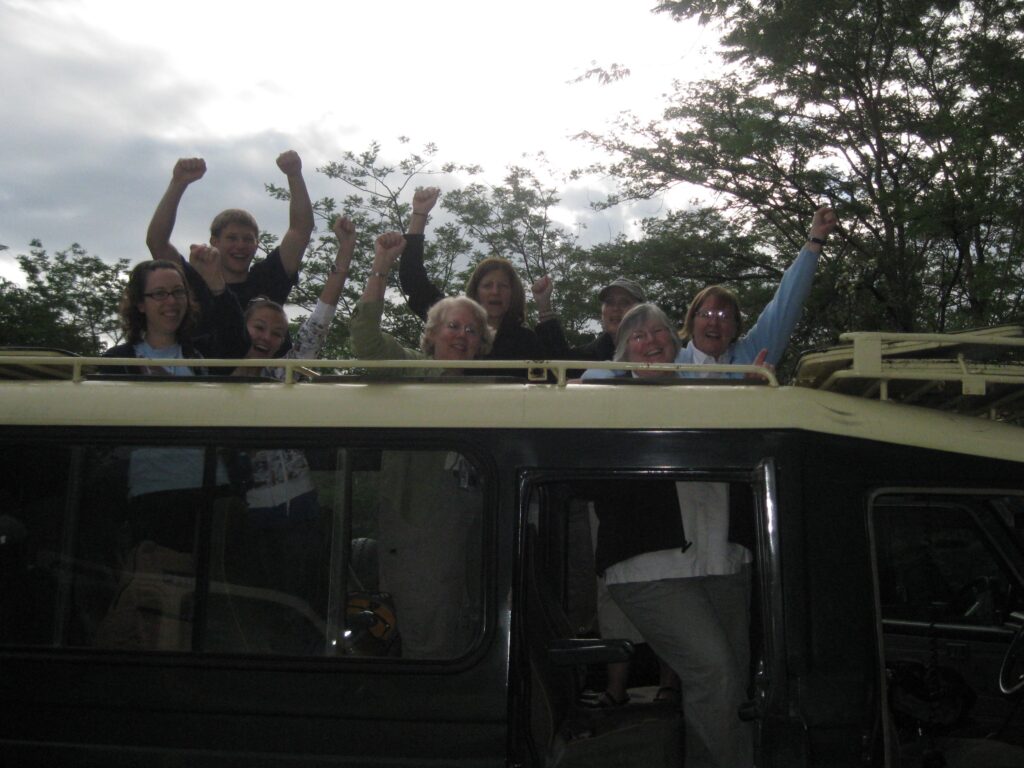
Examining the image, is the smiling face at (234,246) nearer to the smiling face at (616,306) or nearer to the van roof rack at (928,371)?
the smiling face at (616,306)

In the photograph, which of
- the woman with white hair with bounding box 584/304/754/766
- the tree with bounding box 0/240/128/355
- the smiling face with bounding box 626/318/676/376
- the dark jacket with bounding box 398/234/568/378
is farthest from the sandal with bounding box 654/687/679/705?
the tree with bounding box 0/240/128/355

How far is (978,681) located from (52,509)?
3.76 m

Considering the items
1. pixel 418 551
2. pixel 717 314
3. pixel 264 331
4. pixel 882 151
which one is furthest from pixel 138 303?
pixel 882 151

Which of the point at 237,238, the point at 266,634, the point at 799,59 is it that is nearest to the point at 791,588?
the point at 266,634

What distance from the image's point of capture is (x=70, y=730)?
10.6 feet

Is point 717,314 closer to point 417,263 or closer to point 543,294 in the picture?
point 543,294

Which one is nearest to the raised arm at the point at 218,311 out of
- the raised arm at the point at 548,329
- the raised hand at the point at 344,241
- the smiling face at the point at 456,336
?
the raised hand at the point at 344,241

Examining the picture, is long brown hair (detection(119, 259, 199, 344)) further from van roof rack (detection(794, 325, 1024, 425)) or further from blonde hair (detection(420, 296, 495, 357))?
van roof rack (detection(794, 325, 1024, 425))

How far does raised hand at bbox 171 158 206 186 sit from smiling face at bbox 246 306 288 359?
873 millimetres

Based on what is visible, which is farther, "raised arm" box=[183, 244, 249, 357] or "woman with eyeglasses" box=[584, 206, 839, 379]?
"raised arm" box=[183, 244, 249, 357]

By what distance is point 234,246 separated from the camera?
520 centimetres

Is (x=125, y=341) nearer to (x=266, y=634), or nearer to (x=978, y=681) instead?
(x=266, y=634)

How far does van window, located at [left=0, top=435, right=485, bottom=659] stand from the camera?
3.23 meters

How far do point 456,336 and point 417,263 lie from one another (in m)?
1.34
